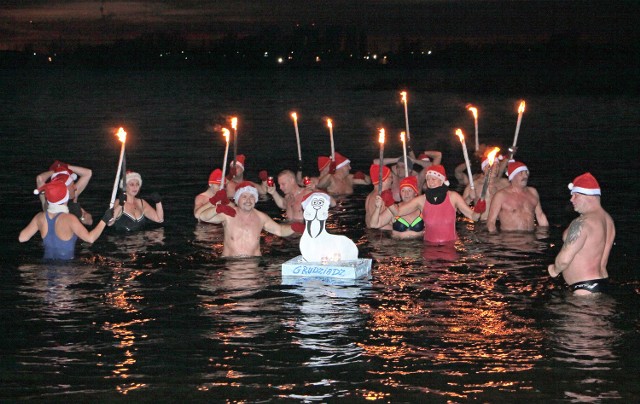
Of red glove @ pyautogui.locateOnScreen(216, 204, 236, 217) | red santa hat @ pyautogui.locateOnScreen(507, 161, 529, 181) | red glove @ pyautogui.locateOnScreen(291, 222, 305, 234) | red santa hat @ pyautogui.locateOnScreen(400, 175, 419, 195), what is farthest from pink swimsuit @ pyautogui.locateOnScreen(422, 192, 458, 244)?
red glove @ pyautogui.locateOnScreen(216, 204, 236, 217)

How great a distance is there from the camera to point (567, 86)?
120m

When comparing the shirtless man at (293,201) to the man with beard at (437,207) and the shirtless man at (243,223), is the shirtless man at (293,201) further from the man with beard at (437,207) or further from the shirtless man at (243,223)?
the shirtless man at (243,223)

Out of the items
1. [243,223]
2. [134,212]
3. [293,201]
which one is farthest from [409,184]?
[134,212]

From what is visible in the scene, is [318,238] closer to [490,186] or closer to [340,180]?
[490,186]

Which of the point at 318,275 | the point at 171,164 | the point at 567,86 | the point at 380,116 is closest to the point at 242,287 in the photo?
the point at 318,275

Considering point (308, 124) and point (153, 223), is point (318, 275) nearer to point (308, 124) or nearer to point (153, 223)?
point (153, 223)

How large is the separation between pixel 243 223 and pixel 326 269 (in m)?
2.35

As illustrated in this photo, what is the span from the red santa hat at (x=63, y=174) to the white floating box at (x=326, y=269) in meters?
4.95

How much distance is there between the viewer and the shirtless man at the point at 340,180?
25578 mm

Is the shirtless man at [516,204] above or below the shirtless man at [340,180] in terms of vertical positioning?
below

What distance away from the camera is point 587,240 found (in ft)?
46.1

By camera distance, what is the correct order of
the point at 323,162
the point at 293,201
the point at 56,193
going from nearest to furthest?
the point at 56,193 → the point at 293,201 → the point at 323,162

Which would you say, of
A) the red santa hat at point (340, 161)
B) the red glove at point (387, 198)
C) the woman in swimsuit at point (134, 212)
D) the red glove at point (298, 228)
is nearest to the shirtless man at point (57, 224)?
the red glove at point (298, 228)

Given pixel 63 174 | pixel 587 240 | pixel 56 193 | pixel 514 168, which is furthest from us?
pixel 514 168
